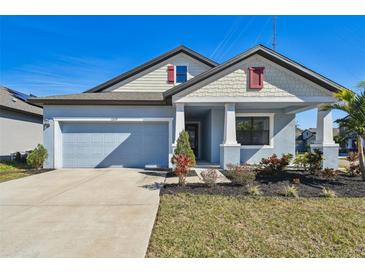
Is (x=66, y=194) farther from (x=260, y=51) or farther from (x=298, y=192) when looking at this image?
(x=260, y=51)

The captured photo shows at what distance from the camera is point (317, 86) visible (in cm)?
975

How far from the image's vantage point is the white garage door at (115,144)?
37.3ft

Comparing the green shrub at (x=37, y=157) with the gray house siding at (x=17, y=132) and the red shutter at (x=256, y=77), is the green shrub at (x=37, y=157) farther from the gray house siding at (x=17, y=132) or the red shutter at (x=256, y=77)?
the red shutter at (x=256, y=77)

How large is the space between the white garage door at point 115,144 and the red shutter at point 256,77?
485 cm

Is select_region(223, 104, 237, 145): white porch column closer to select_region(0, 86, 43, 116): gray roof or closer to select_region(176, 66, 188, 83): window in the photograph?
select_region(176, 66, 188, 83): window

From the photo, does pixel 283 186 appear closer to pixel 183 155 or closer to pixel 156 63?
pixel 183 155

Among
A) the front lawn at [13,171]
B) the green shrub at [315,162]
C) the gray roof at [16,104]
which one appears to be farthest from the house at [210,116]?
the gray roof at [16,104]

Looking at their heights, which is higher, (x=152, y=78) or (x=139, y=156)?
(x=152, y=78)

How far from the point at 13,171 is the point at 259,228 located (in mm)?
11355

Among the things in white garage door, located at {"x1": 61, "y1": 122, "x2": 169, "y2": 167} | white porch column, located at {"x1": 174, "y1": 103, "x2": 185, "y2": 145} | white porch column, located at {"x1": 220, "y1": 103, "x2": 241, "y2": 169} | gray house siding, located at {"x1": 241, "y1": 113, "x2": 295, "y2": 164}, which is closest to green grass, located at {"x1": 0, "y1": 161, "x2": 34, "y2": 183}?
white garage door, located at {"x1": 61, "y1": 122, "x2": 169, "y2": 167}

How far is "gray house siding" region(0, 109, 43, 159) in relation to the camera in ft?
41.5

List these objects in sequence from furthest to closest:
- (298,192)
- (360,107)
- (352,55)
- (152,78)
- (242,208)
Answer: (152,78) < (352,55) < (360,107) < (298,192) < (242,208)
